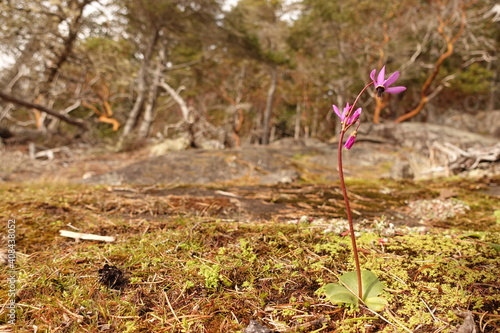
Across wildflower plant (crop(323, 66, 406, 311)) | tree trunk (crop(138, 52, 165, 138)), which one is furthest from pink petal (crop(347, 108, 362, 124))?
tree trunk (crop(138, 52, 165, 138))

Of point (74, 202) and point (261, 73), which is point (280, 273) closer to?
point (74, 202)

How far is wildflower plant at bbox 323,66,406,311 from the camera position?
951 millimetres

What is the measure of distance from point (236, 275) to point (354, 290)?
1.57ft

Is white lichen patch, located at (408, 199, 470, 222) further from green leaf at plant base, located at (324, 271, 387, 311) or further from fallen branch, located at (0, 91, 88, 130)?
fallen branch, located at (0, 91, 88, 130)

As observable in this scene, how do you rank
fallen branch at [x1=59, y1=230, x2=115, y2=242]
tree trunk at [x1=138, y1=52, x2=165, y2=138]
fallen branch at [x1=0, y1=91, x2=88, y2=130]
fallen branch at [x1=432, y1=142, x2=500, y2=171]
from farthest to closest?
tree trunk at [x1=138, y1=52, x2=165, y2=138], fallen branch at [x1=0, y1=91, x2=88, y2=130], fallen branch at [x1=432, y1=142, x2=500, y2=171], fallen branch at [x1=59, y1=230, x2=115, y2=242]

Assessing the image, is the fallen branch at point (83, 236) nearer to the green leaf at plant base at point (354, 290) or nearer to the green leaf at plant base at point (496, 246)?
the green leaf at plant base at point (354, 290)

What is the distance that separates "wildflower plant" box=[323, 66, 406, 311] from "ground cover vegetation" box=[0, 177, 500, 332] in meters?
0.04

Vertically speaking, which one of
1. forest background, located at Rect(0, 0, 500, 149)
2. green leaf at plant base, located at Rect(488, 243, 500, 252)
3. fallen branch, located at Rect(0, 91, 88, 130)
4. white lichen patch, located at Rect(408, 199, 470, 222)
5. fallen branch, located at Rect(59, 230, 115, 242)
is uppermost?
forest background, located at Rect(0, 0, 500, 149)

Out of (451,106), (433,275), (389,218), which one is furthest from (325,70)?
(433,275)

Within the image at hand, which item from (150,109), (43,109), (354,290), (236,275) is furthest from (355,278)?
(150,109)

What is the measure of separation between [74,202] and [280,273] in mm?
2064

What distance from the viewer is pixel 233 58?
1561 cm

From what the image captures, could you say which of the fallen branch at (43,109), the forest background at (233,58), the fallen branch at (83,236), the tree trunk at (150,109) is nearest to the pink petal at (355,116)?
the fallen branch at (83,236)

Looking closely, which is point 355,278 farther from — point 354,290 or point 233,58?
point 233,58
